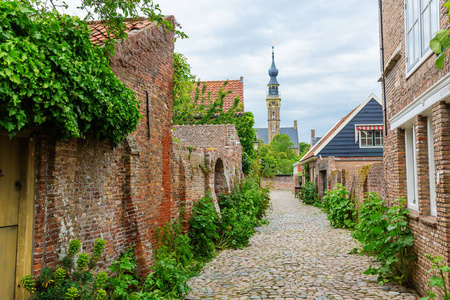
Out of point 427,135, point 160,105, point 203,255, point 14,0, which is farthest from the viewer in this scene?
point 203,255

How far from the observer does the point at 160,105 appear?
8172mm

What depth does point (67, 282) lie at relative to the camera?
4223 mm

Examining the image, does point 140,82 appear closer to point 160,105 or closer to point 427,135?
point 160,105

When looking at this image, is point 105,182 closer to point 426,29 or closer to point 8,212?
point 8,212

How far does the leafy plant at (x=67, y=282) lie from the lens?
400cm

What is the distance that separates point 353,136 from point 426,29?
18.3 meters

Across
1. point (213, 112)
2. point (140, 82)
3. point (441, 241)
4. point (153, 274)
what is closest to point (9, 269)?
point (153, 274)

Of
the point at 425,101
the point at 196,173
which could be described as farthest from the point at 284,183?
the point at 425,101

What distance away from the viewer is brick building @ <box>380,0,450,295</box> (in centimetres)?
535

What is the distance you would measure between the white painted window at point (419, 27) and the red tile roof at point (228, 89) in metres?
18.8

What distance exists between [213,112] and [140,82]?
59.1 feet

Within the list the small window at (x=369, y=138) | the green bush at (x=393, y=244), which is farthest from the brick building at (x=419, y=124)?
the small window at (x=369, y=138)

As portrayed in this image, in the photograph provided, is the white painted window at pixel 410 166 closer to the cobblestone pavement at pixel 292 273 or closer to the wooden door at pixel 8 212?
the cobblestone pavement at pixel 292 273

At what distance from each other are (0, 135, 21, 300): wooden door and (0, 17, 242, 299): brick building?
0.03 ft
